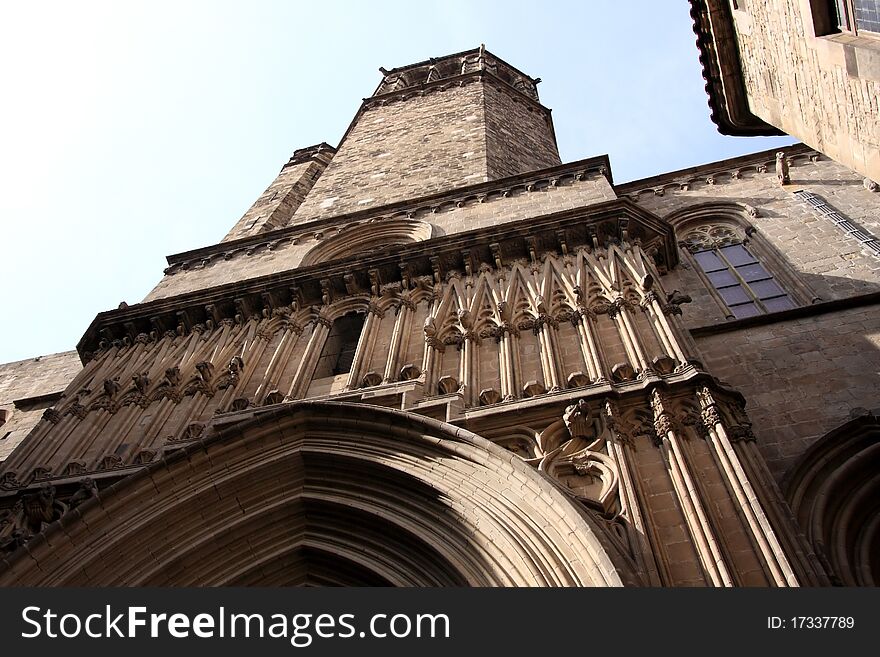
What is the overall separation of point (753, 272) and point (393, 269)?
19.8ft

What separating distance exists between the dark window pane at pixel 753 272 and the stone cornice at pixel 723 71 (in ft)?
8.49

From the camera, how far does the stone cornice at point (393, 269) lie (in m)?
11.9

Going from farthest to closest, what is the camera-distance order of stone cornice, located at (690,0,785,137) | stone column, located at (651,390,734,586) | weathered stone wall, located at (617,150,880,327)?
weathered stone wall, located at (617,150,880,327) < stone cornice, located at (690,0,785,137) < stone column, located at (651,390,734,586)

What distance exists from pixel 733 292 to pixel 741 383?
3.35 metres

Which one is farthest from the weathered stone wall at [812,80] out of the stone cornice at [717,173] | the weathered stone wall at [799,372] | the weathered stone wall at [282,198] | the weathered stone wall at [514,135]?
the weathered stone wall at [282,198]

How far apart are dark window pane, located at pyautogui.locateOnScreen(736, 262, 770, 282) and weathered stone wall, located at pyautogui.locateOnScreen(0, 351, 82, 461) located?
530 inches

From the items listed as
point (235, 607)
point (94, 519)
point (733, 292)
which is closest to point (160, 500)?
point (94, 519)

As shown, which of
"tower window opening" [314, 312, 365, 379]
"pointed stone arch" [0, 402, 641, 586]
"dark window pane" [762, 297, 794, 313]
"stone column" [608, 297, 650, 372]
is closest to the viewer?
"pointed stone arch" [0, 402, 641, 586]

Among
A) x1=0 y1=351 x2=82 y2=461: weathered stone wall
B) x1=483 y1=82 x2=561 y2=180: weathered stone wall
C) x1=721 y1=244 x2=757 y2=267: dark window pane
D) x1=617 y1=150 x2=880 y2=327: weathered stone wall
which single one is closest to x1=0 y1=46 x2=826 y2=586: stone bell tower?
x1=721 y1=244 x2=757 y2=267: dark window pane

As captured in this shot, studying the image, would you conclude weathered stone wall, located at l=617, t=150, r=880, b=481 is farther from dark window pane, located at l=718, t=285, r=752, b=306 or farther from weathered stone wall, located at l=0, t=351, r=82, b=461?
weathered stone wall, located at l=0, t=351, r=82, b=461

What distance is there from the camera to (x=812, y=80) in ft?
24.8

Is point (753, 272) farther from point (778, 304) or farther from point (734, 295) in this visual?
point (778, 304)

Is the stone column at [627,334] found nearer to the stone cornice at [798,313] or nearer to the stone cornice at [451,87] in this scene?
the stone cornice at [798,313]

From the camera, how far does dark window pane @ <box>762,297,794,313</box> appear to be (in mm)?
11344
